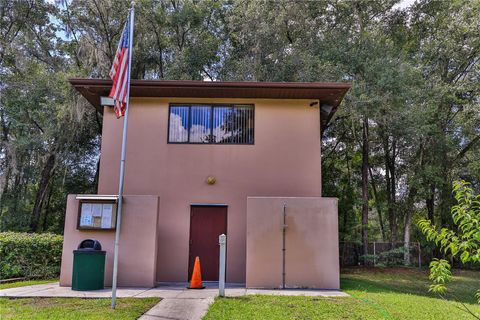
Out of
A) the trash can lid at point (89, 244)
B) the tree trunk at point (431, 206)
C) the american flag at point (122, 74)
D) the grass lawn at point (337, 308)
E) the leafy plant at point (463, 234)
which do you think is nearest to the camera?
the leafy plant at point (463, 234)

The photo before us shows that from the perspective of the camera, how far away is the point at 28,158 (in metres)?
15.9

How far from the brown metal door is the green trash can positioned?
2476mm

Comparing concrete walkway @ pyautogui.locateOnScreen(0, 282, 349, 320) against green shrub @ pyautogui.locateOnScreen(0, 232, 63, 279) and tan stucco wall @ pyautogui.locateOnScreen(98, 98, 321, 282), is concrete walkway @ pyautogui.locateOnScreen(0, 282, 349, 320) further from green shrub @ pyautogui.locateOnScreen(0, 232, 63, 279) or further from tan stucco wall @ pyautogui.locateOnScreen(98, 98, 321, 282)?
tan stucco wall @ pyautogui.locateOnScreen(98, 98, 321, 282)

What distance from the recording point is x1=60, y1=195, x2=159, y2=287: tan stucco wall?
8883 mm

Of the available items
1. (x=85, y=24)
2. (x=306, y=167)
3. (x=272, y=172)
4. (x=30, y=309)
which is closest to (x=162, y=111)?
(x=272, y=172)

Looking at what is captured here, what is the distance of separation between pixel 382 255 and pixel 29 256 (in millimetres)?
12232

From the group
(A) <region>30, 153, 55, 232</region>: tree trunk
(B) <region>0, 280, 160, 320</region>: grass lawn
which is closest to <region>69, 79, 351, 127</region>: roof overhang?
(B) <region>0, 280, 160, 320</region>: grass lawn

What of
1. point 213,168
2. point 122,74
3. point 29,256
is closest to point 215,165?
point 213,168

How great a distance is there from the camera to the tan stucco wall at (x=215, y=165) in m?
10.2

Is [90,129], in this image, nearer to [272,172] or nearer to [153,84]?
[153,84]

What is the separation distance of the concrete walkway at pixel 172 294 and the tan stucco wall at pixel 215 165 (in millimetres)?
1585

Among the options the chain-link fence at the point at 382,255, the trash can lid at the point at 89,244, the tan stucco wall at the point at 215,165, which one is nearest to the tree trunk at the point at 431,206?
the chain-link fence at the point at 382,255

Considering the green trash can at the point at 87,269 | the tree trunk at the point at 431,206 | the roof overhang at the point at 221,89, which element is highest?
the roof overhang at the point at 221,89

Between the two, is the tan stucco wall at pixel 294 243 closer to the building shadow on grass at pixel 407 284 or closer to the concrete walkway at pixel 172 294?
the concrete walkway at pixel 172 294
